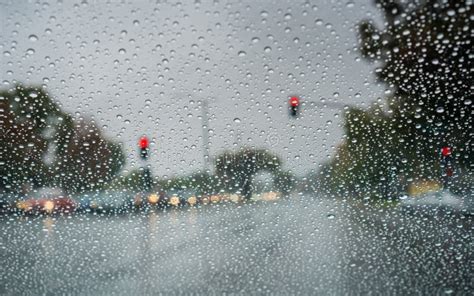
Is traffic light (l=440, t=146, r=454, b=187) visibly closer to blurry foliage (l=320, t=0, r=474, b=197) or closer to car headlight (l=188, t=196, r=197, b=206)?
blurry foliage (l=320, t=0, r=474, b=197)

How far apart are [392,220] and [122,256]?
5.15ft

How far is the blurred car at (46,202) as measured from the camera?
1942 mm

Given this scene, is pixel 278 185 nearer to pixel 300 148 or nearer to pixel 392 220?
pixel 300 148

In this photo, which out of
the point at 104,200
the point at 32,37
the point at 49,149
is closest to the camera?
the point at 32,37

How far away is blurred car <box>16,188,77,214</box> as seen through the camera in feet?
6.37

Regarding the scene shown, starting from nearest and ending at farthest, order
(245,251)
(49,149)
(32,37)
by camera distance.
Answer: (32,37) < (49,149) < (245,251)

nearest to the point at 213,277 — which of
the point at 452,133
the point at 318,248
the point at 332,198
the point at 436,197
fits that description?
the point at 318,248

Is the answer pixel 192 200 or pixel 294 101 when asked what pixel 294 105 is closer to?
pixel 294 101

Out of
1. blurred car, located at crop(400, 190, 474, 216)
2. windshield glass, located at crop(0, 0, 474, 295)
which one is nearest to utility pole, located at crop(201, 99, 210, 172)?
windshield glass, located at crop(0, 0, 474, 295)

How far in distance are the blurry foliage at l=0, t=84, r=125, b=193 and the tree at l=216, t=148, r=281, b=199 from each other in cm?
55

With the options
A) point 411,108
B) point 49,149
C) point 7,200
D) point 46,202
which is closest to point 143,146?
point 49,149

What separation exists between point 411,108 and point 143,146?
1.42 meters

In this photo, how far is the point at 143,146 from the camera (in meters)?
1.95

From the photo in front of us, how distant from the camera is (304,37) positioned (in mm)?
1714
